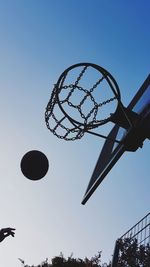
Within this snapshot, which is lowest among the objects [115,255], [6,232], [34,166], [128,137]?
[6,232]

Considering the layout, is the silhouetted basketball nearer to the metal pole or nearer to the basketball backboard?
the basketball backboard

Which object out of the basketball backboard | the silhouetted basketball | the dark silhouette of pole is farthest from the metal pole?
the dark silhouette of pole

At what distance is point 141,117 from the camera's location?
6055 mm

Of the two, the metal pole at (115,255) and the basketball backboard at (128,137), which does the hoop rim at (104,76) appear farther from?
the metal pole at (115,255)

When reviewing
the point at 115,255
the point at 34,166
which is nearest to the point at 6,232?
the point at 34,166

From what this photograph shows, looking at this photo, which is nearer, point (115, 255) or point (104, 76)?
point (104, 76)

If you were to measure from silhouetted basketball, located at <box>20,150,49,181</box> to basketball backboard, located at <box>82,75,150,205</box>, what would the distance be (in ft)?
3.57

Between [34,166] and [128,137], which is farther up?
[128,137]

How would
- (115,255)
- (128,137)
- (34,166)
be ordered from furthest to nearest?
(115,255), (34,166), (128,137)

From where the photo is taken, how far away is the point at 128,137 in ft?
20.2

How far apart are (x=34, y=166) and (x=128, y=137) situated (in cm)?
160

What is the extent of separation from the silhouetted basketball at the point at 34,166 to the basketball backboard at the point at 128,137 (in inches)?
42.9

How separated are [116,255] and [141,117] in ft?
12.6

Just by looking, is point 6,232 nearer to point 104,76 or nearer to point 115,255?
point 104,76
